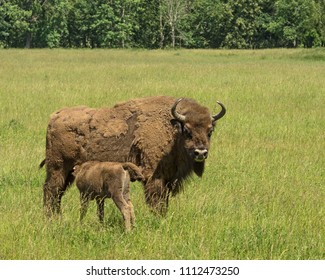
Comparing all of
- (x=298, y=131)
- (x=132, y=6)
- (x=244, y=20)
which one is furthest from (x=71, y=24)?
(x=298, y=131)

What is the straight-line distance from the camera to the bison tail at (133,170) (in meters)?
6.93

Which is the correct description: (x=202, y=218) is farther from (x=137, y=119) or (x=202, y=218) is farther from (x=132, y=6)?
(x=132, y=6)

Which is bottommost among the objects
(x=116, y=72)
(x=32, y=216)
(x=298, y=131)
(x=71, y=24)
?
(x=71, y=24)

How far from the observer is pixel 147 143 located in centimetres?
768

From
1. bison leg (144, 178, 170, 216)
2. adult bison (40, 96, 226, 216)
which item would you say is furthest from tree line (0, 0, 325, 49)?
bison leg (144, 178, 170, 216)

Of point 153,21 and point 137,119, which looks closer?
point 137,119

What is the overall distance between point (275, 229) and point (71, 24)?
82.4 metres

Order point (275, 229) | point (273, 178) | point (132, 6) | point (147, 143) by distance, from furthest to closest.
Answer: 1. point (132, 6)
2. point (273, 178)
3. point (147, 143)
4. point (275, 229)

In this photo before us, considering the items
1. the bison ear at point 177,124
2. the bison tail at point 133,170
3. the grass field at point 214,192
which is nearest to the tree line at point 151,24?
the grass field at point 214,192

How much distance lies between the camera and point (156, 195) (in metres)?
7.49

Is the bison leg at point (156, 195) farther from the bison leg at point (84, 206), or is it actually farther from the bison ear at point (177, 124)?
the bison leg at point (84, 206)

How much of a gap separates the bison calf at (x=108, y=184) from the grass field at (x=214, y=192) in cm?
21

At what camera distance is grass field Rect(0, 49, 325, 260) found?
6137mm

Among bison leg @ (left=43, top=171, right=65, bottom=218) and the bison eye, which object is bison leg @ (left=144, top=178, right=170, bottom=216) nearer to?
the bison eye
